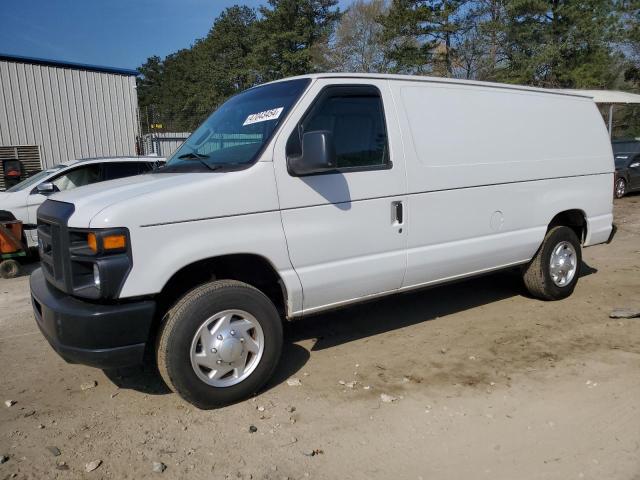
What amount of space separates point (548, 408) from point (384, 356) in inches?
52.7

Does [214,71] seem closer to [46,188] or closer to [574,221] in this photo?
[46,188]

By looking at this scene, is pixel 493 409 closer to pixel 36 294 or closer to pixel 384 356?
pixel 384 356

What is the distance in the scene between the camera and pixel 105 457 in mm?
3008

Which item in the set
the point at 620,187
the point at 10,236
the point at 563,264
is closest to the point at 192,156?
the point at 563,264

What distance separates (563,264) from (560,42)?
28433 mm

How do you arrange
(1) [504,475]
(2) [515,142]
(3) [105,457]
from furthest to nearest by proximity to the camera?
(2) [515,142]
(3) [105,457]
(1) [504,475]

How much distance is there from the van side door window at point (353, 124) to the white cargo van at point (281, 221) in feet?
0.04

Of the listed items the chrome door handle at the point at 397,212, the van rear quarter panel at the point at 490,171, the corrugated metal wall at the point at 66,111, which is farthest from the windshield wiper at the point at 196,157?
the corrugated metal wall at the point at 66,111

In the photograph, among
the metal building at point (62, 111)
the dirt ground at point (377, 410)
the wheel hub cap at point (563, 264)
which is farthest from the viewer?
the metal building at point (62, 111)

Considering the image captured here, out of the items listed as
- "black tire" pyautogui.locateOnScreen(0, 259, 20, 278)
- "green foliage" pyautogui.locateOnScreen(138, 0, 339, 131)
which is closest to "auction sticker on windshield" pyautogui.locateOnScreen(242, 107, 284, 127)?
"black tire" pyautogui.locateOnScreen(0, 259, 20, 278)

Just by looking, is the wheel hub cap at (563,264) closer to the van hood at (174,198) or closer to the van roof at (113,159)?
the van hood at (174,198)

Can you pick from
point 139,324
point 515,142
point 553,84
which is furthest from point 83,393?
point 553,84

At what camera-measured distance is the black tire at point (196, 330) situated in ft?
10.6

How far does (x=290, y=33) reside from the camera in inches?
1527
